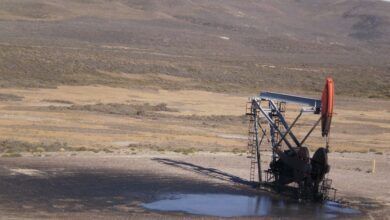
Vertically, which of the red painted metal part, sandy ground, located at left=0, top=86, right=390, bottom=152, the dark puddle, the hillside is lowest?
the dark puddle

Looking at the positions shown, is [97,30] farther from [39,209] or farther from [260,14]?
[39,209]

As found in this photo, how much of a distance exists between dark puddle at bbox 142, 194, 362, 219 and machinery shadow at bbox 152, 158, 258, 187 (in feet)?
8.54

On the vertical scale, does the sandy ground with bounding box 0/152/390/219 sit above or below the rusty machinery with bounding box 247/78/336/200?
below

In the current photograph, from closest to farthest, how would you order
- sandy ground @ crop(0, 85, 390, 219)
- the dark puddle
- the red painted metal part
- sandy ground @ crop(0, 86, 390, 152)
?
the dark puddle
sandy ground @ crop(0, 85, 390, 219)
the red painted metal part
sandy ground @ crop(0, 86, 390, 152)

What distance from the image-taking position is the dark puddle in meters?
22.5

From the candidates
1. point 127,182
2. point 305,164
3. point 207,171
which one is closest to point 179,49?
point 207,171

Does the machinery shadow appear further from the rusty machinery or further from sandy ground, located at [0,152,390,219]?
the rusty machinery

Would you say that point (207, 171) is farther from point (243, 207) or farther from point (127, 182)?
point (243, 207)

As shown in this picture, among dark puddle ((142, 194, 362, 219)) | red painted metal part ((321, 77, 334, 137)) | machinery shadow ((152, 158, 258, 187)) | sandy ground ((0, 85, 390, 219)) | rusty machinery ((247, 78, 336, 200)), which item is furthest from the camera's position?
machinery shadow ((152, 158, 258, 187))

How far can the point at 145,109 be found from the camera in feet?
176

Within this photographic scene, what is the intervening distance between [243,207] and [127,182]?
4.45 m

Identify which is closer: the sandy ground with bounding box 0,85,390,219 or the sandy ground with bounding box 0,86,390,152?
the sandy ground with bounding box 0,85,390,219

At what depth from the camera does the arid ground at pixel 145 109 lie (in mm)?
25812

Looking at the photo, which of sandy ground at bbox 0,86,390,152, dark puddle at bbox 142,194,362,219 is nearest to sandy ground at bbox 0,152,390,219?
dark puddle at bbox 142,194,362,219
